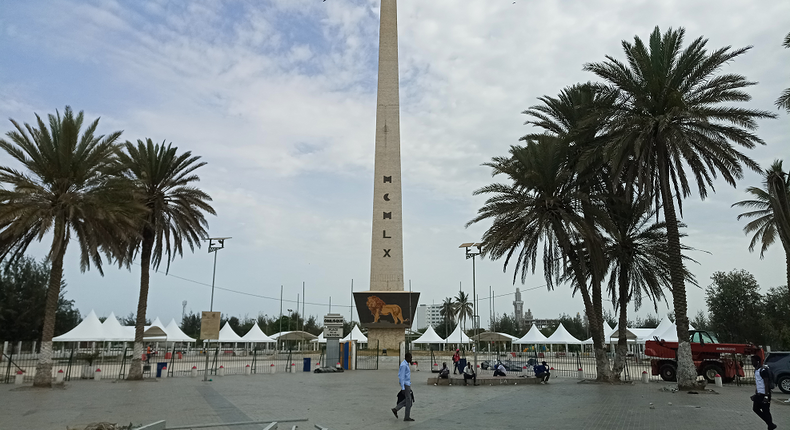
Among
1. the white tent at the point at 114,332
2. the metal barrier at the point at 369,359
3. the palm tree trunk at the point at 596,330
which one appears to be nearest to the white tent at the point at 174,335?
the white tent at the point at 114,332

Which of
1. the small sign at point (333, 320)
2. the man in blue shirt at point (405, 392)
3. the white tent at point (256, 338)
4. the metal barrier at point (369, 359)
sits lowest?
the metal barrier at point (369, 359)

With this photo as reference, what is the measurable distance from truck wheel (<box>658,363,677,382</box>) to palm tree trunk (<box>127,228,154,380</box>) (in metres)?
24.3

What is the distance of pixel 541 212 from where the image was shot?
2469cm

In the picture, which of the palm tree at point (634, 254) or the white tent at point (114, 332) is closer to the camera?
the palm tree at point (634, 254)

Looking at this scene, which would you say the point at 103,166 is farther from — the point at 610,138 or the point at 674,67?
the point at 674,67

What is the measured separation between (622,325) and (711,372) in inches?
165

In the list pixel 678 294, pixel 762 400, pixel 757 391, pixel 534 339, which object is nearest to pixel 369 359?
pixel 534 339

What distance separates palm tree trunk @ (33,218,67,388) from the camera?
71.2 feet

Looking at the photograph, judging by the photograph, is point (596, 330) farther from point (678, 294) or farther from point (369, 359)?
point (369, 359)

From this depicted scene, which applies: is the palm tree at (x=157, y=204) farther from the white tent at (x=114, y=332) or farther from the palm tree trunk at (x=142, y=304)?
the white tent at (x=114, y=332)

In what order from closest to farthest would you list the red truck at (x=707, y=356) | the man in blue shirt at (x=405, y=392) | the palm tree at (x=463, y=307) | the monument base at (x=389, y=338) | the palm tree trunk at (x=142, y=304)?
the man in blue shirt at (x=405, y=392) → the red truck at (x=707, y=356) → the palm tree trunk at (x=142, y=304) → the monument base at (x=389, y=338) → the palm tree at (x=463, y=307)

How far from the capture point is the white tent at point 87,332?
4019 centimetres

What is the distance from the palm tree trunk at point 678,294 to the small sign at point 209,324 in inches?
826

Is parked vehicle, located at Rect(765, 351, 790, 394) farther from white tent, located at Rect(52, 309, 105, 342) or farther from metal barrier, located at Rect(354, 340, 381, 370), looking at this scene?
white tent, located at Rect(52, 309, 105, 342)
